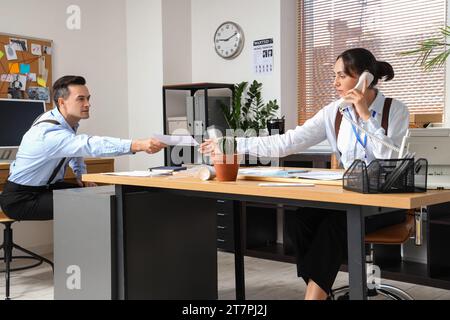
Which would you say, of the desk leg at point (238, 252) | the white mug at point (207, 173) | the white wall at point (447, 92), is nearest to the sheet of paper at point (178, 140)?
the white mug at point (207, 173)

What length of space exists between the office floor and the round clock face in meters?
1.90

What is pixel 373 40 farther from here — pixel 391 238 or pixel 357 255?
pixel 357 255

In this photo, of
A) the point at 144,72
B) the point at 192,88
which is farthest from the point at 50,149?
the point at 144,72

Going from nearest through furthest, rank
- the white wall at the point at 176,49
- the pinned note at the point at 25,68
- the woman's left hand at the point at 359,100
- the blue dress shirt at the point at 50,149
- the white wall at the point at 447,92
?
the woman's left hand at the point at 359,100 → the blue dress shirt at the point at 50,149 → the white wall at the point at 447,92 → the pinned note at the point at 25,68 → the white wall at the point at 176,49

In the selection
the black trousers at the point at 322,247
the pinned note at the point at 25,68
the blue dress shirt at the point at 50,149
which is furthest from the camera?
the pinned note at the point at 25,68

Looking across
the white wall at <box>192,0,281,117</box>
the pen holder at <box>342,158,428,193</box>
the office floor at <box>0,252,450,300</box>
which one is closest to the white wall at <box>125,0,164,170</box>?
the white wall at <box>192,0,281,117</box>

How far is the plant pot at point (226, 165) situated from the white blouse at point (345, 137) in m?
0.42

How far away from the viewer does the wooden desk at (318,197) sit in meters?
1.75

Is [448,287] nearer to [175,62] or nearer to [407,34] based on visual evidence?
[407,34]

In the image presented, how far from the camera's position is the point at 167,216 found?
274cm

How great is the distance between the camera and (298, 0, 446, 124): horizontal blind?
4.24m

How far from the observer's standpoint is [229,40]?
5.22 metres

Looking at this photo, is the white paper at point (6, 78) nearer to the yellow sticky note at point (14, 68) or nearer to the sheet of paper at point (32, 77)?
the yellow sticky note at point (14, 68)

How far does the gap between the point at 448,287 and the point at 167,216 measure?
1.96m
